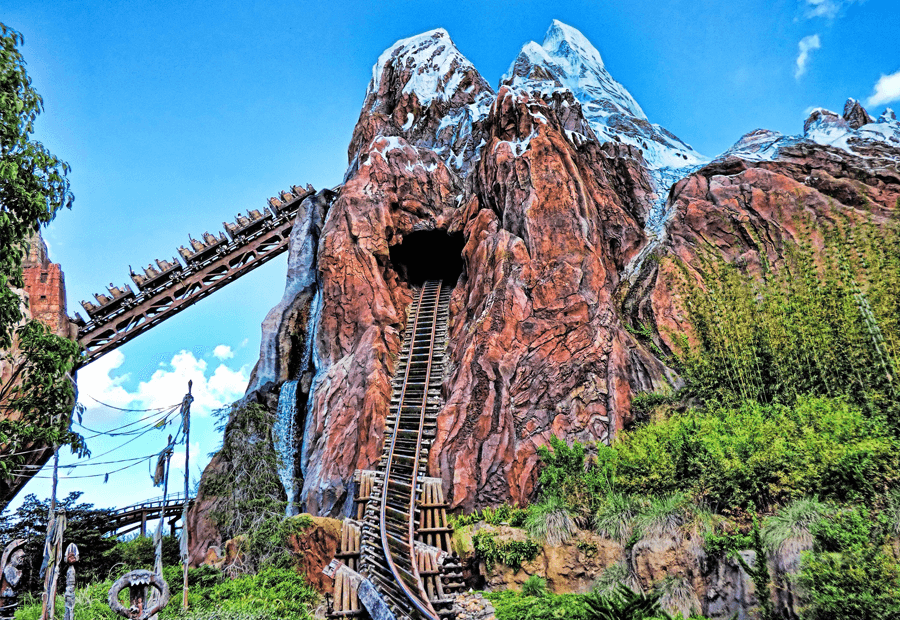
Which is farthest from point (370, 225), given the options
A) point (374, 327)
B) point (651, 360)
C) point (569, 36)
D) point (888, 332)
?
point (569, 36)

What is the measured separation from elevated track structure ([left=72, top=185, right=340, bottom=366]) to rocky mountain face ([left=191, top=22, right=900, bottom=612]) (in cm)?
386

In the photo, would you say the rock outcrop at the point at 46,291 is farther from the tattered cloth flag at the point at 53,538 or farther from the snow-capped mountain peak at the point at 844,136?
the snow-capped mountain peak at the point at 844,136

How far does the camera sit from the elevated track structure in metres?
22.0

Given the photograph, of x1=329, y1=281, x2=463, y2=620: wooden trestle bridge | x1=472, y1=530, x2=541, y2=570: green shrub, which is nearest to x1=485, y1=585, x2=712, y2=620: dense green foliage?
x1=472, y1=530, x2=541, y2=570: green shrub

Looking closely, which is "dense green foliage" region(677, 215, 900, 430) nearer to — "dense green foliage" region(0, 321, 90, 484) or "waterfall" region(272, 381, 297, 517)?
"waterfall" region(272, 381, 297, 517)

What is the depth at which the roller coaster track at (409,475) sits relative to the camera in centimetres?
838

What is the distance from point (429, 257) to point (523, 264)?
6.73 meters

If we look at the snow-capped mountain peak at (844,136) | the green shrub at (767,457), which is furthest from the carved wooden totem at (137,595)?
the snow-capped mountain peak at (844,136)

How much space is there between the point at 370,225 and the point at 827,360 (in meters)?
13.1

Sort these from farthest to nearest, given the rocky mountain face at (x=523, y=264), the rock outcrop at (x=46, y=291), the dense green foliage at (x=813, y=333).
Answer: the rock outcrop at (x=46, y=291)
the rocky mountain face at (x=523, y=264)
the dense green foliage at (x=813, y=333)

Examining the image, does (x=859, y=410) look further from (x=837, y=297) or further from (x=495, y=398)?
(x=495, y=398)

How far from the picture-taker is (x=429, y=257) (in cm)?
2036

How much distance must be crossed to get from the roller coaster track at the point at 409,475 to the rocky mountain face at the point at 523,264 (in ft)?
1.53

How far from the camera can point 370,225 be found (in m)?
17.8
